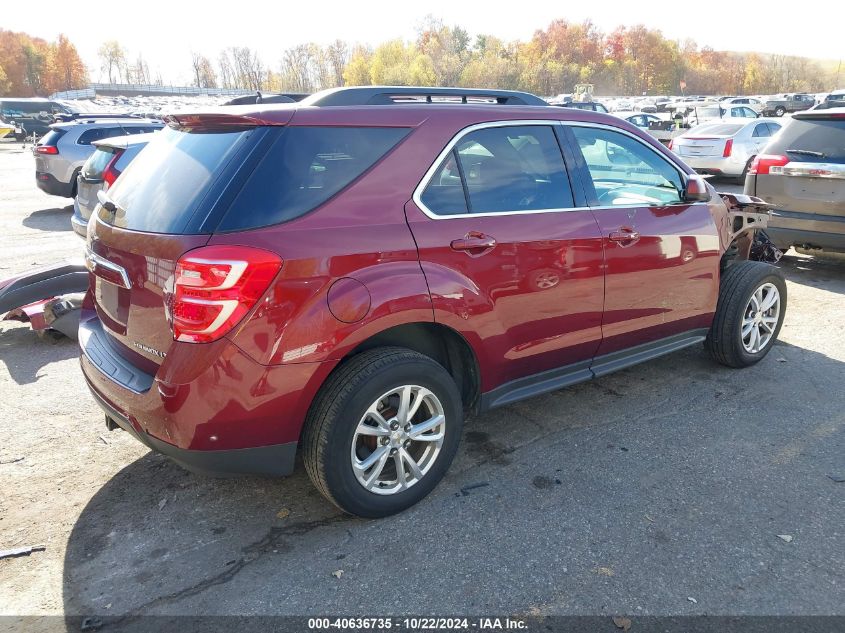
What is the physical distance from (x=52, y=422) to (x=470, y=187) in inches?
115

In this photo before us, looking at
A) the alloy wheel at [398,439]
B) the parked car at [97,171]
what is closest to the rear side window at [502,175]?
the alloy wheel at [398,439]

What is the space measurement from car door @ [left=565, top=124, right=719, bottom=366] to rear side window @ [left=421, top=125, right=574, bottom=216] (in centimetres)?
21

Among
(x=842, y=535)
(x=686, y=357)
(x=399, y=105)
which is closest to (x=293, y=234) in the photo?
(x=399, y=105)

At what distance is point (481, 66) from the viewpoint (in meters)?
97.1

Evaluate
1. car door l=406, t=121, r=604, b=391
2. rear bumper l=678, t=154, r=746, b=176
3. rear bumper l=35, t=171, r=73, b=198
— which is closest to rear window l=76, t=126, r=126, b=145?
rear bumper l=35, t=171, r=73, b=198

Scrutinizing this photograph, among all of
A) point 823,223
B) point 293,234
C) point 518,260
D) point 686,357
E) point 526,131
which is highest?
point 526,131

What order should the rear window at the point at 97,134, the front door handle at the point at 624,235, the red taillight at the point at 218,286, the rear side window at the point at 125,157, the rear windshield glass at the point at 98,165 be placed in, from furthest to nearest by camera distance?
the rear window at the point at 97,134 < the rear windshield glass at the point at 98,165 < the rear side window at the point at 125,157 < the front door handle at the point at 624,235 < the red taillight at the point at 218,286

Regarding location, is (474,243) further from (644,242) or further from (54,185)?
(54,185)

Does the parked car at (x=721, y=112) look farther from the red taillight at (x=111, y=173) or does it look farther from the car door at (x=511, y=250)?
the car door at (x=511, y=250)

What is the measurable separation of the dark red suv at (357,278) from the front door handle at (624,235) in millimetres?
13

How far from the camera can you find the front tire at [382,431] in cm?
280

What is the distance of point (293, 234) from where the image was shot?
2676mm

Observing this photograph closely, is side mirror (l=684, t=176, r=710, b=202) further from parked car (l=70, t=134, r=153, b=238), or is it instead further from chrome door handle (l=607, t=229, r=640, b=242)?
parked car (l=70, t=134, r=153, b=238)

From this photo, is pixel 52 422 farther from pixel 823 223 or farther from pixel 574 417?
pixel 823 223
